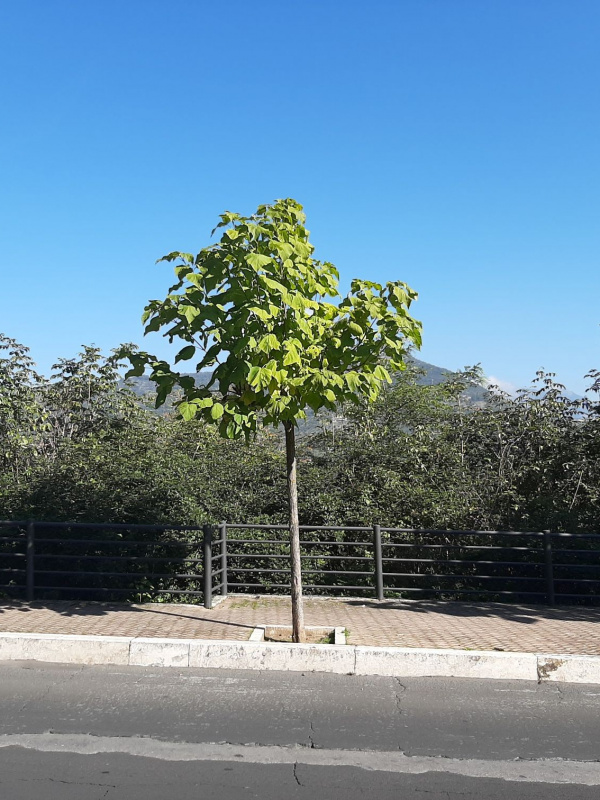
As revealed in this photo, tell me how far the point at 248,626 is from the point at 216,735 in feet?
10.1

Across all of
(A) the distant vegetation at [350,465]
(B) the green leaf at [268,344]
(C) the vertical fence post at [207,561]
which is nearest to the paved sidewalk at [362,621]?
(C) the vertical fence post at [207,561]

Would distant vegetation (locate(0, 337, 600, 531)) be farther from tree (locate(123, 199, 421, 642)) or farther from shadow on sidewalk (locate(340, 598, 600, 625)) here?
tree (locate(123, 199, 421, 642))

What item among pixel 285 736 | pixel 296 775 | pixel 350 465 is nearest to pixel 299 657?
pixel 285 736

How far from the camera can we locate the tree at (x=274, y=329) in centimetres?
730

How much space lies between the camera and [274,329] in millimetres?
7645

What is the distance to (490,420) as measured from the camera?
1358 cm

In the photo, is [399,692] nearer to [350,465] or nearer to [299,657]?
[299,657]

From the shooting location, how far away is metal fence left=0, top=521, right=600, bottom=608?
1003 centimetres

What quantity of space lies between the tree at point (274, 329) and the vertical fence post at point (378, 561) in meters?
1.88

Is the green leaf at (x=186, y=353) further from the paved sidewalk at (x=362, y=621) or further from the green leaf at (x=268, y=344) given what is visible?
the paved sidewalk at (x=362, y=621)

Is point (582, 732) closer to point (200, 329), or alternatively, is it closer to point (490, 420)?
point (200, 329)

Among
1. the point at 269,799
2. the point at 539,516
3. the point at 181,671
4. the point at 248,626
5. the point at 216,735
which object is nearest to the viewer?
the point at 269,799

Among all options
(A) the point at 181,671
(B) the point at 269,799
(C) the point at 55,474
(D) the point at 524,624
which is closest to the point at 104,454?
(C) the point at 55,474

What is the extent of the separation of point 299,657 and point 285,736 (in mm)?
1919
